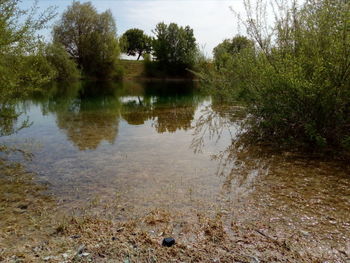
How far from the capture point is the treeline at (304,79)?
771 centimetres

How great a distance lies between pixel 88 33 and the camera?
5544 cm

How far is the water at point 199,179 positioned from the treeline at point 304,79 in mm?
1015

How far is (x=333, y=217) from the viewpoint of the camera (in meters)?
4.99

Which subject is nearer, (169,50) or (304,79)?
(304,79)

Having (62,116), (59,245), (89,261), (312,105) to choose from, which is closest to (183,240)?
(89,261)

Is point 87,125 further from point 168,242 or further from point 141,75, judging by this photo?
point 141,75

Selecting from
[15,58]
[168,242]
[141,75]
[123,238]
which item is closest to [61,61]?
[141,75]

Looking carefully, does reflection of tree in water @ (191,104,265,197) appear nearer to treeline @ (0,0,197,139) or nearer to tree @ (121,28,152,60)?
treeline @ (0,0,197,139)

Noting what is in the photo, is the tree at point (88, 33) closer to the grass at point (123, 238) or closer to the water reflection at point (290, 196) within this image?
the water reflection at point (290, 196)

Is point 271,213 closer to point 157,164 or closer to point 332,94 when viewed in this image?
point 157,164

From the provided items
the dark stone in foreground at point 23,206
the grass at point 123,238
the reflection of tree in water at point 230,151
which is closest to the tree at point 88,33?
the reflection of tree in water at point 230,151

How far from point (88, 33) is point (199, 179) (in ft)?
180

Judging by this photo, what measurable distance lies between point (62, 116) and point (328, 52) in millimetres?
13476

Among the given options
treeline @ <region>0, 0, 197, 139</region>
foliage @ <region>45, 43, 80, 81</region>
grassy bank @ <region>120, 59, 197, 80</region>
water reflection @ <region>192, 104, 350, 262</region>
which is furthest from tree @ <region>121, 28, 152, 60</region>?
water reflection @ <region>192, 104, 350, 262</region>
